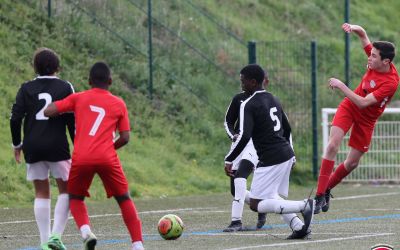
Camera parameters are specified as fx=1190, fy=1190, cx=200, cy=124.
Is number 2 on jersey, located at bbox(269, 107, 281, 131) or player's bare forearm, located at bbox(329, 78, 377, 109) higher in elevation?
player's bare forearm, located at bbox(329, 78, 377, 109)

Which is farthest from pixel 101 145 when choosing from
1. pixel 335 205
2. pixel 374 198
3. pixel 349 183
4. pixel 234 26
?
pixel 234 26

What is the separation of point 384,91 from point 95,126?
4598 mm

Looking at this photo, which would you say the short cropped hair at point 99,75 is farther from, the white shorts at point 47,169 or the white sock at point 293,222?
the white sock at point 293,222

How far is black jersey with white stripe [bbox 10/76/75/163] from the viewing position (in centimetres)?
1084

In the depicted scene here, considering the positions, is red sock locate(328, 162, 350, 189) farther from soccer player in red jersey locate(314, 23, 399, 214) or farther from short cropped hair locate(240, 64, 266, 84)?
short cropped hair locate(240, 64, 266, 84)

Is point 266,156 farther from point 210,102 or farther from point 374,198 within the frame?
point 210,102

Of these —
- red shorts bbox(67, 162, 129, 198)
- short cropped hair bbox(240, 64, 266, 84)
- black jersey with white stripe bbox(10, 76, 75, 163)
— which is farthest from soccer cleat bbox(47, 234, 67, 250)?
short cropped hair bbox(240, 64, 266, 84)

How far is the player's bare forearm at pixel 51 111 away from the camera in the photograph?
1048 centimetres

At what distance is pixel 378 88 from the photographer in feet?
45.4

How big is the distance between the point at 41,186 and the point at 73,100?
1.07 meters

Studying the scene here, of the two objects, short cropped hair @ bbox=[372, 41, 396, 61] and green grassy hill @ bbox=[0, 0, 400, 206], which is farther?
green grassy hill @ bbox=[0, 0, 400, 206]

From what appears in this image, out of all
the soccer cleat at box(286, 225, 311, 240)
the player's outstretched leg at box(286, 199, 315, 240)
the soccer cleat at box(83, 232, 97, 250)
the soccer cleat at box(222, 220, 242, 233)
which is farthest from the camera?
the soccer cleat at box(222, 220, 242, 233)

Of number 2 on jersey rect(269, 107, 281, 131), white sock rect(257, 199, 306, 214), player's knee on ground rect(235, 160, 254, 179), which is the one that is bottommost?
white sock rect(257, 199, 306, 214)

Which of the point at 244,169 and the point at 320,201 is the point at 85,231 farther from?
the point at 320,201
